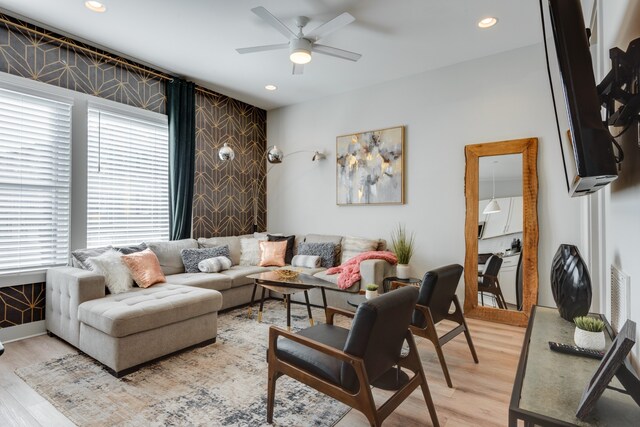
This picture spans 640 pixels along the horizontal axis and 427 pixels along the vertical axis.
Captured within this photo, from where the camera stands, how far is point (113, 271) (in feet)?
10.6

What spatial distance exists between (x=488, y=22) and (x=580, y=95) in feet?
8.86

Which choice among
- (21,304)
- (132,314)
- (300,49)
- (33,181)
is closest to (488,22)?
(300,49)

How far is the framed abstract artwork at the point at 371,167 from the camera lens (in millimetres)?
4543

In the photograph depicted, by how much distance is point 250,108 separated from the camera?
A: 5.77m

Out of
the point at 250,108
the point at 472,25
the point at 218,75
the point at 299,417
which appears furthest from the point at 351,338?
the point at 250,108

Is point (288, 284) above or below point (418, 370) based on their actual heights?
above

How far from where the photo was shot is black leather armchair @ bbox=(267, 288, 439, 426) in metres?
1.55

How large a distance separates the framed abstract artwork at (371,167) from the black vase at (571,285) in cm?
274

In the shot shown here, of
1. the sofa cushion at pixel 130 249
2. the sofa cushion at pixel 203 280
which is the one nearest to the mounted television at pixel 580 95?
the sofa cushion at pixel 203 280

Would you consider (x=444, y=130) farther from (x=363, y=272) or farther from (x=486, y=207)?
(x=363, y=272)

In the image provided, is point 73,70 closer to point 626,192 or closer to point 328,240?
point 328,240

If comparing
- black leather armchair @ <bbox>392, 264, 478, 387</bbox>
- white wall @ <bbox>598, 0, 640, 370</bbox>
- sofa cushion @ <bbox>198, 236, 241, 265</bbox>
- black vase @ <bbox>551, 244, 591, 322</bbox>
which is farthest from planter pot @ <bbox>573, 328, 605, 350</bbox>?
sofa cushion @ <bbox>198, 236, 241, 265</bbox>

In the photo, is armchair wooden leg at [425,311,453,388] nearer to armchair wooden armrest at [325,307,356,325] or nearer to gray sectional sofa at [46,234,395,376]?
armchair wooden armrest at [325,307,356,325]

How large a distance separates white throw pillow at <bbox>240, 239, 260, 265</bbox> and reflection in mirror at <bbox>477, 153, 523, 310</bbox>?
288 centimetres
